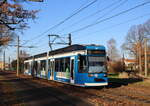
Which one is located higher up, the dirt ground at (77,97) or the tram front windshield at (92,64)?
the tram front windshield at (92,64)

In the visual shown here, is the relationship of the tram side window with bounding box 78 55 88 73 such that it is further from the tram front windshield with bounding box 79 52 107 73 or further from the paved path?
the paved path

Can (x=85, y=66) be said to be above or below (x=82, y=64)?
below

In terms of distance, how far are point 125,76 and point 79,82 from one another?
20296 mm

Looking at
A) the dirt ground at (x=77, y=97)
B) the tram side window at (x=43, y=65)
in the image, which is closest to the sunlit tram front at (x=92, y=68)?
the dirt ground at (x=77, y=97)

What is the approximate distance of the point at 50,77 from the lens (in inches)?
1024

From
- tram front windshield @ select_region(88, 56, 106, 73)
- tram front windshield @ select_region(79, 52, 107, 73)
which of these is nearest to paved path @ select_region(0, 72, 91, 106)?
tram front windshield @ select_region(79, 52, 107, 73)

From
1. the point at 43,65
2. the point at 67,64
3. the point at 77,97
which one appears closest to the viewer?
the point at 77,97

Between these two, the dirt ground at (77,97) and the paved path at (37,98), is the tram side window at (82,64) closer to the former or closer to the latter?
the dirt ground at (77,97)

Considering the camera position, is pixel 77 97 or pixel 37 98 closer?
pixel 37 98

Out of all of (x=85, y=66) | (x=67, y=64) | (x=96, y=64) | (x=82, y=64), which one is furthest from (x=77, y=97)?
(x=67, y=64)

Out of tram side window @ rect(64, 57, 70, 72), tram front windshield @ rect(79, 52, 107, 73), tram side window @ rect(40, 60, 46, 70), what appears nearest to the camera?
tram front windshield @ rect(79, 52, 107, 73)

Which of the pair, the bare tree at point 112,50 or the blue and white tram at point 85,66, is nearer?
the blue and white tram at point 85,66

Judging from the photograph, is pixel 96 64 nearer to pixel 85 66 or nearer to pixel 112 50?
pixel 85 66

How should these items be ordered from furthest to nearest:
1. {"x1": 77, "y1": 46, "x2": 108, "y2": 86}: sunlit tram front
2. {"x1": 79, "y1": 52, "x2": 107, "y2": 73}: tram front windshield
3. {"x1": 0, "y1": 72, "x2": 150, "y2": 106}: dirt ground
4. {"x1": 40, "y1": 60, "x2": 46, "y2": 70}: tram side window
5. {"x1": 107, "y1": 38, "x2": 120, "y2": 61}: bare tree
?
{"x1": 107, "y1": 38, "x2": 120, "y2": 61}: bare tree < {"x1": 40, "y1": 60, "x2": 46, "y2": 70}: tram side window < {"x1": 79, "y1": 52, "x2": 107, "y2": 73}: tram front windshield < {"x1": 77, "y1": 46, "x2": 108, "y2": 86}: sunlit tram front < {"x1": 0, "y1": 72, "x2": 150, "y2": 106}: dirt ground
